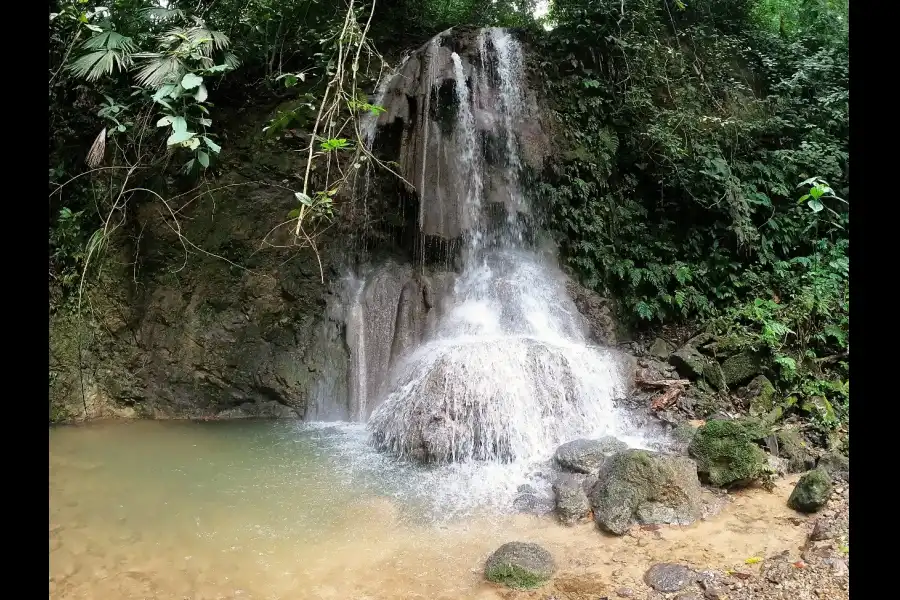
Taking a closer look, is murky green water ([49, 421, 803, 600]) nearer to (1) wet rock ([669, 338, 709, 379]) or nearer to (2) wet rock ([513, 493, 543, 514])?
(2) wet rock ([513, 493, 543, 514])

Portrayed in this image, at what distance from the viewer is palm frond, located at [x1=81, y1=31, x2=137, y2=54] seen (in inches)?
234

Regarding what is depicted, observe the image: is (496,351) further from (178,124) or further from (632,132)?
(632,132)

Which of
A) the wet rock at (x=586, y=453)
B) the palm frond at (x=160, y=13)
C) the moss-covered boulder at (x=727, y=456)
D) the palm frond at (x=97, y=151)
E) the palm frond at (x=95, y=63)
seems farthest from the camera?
the palm frond at (x=97, y=151)

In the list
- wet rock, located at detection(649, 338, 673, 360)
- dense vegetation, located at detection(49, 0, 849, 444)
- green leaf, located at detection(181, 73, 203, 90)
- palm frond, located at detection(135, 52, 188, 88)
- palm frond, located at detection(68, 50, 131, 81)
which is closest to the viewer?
green leaf, located at detection(181, 73, 203, 90)

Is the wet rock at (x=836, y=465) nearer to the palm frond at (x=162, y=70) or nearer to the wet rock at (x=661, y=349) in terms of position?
the wet rock at (x=661, y=349)

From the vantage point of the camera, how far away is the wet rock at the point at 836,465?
433cm

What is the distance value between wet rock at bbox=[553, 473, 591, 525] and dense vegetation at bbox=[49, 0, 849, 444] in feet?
9.62

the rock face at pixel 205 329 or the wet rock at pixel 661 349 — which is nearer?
the rock face at pixel 205 329

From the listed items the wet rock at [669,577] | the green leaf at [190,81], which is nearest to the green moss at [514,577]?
the wet rock at [669,577]

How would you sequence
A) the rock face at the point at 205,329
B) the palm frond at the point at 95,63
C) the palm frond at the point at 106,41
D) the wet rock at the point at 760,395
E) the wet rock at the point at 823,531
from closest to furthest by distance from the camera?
the wet rock at the point at 823,531 < the palm frond at the point at 95,63 < the palm frond at the point at 106,41 < the wet rock at the point at 760,395 < the rock face at the point at 205,329

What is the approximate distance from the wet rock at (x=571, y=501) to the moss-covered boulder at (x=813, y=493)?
1.51m

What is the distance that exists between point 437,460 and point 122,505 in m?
2.66

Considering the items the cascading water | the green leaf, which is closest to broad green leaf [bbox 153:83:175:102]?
the green leaf

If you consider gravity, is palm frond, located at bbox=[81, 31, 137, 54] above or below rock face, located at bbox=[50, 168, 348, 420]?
above
